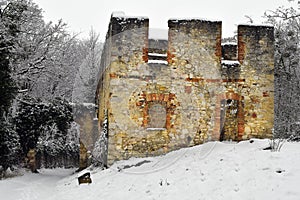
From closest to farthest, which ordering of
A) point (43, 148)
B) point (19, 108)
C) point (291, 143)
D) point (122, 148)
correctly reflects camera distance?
1. point (291, 143)
2. point (122, 148)
3. point (19, 108)
4. point (43, 148)

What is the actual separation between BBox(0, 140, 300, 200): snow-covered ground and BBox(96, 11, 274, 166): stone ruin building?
0.74 m

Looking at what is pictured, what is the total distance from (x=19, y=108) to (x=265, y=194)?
549 inches

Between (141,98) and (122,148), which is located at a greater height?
(141,98)

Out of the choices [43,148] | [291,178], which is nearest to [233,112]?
[291,178]

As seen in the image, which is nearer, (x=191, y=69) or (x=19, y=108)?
(x=191, y=69)

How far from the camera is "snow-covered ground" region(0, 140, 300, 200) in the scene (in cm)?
745

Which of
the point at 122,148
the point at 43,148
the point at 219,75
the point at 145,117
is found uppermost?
the point at 219,75

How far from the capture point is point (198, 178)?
8.91 meters

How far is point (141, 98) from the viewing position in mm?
12656

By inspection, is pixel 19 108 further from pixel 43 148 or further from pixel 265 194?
pixel 265 194

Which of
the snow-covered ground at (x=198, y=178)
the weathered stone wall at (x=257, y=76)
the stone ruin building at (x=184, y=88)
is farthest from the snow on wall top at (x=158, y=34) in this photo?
the snow-covered ground at (x=198, y=178)

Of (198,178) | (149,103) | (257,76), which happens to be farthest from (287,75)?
(198,178)

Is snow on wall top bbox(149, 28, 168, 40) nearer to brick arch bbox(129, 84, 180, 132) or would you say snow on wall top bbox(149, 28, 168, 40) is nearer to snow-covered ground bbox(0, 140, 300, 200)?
brick arch bbox(129, 84, 180, 132)

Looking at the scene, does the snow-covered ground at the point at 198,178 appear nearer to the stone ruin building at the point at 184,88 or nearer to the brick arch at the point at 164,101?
the stone ruin building at the point at 184,88
